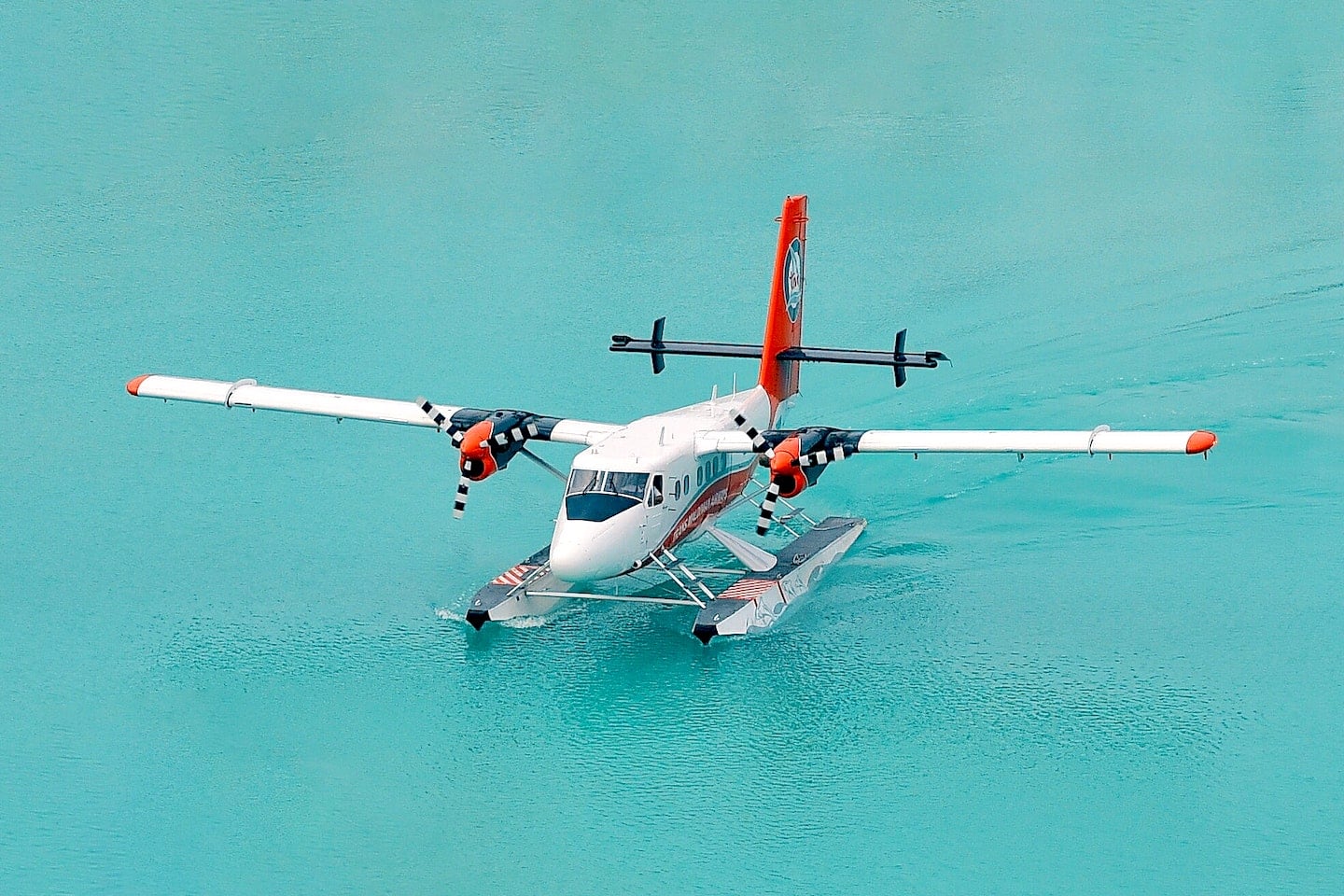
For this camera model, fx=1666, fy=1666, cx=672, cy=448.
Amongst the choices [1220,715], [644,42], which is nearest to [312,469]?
[1220,715]

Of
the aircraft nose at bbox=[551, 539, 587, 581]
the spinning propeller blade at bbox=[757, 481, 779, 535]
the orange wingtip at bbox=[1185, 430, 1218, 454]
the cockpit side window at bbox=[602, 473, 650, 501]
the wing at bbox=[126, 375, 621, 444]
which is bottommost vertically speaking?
the aircraft nose at bbox=[551, 539, 587, 581]

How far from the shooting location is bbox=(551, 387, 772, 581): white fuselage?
26.8m

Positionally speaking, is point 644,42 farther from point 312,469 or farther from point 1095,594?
point 1095,594

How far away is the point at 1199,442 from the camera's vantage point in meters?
25.5

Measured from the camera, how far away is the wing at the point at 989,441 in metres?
26.3

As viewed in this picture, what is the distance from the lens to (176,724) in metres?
25.2

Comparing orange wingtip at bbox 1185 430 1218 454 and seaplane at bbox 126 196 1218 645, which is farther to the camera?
seaplane at bbox 126 196 1218 645

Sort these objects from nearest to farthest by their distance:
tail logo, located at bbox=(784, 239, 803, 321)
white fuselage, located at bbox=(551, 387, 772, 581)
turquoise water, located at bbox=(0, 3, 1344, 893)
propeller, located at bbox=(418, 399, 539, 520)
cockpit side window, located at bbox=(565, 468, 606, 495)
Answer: turquoise water, located at bbox=(0, 3, 1344, 893), white fuselage, located at bbox=(551, 387, 772, 581), cockpit side window, located at bbox=(565, 468, 606, 495), propeller, located at bbox=(418, 399, 539, 520), tail logo, located at bbox=(784, 239, 803, 321)

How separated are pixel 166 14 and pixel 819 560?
121ft

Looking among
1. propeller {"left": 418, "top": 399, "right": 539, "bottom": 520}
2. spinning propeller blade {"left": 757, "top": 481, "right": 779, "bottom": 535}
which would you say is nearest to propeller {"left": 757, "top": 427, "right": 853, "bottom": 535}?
spinning propeller blade {"left": 757, "top": 481, "right": 779, "bottom": 535}

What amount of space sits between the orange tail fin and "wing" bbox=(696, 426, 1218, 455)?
3288mm

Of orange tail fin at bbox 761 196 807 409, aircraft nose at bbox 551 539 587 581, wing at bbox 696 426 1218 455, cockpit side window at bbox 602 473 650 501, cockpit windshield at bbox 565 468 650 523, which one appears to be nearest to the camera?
wing at bbox 696 426 1218 455

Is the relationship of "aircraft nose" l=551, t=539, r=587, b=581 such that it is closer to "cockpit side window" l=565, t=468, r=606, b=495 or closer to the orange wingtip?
"cockpit side window" l=565, t=468, r=606, b=495

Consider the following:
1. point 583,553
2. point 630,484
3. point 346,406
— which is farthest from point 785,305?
point 346,406
